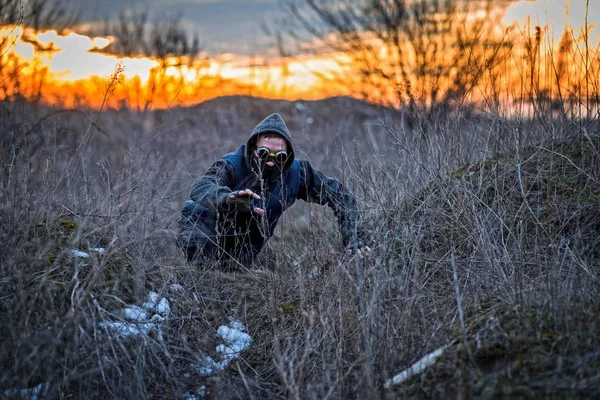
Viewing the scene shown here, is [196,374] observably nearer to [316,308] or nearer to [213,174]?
[316,308]

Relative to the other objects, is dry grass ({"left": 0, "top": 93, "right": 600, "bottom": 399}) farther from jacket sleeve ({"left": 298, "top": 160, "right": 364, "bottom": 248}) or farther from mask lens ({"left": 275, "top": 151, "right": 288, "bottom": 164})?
mask lens ({"left": 275, "top": 151, "right": 288, "bottom": 164})

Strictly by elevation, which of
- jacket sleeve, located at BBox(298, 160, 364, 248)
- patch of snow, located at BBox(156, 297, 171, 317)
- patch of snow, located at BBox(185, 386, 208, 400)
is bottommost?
patch of snow, located at BBox(185, 386, 208, 400)

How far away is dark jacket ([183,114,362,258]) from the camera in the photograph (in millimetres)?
3996

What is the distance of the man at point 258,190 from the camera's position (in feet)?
13.0

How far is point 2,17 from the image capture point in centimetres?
405

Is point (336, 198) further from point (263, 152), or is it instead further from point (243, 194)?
point (243, 194)

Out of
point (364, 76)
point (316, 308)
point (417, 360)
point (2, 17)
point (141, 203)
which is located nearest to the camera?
point (417, 360)

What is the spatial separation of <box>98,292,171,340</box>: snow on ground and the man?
771 mm

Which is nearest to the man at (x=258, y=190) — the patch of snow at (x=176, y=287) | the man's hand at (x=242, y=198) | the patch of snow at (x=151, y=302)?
the man's hand at (x=242, y=198)

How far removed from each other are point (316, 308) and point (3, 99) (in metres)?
2.81

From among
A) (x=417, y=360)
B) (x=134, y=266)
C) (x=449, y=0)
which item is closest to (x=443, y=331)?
(x=417, y=360)

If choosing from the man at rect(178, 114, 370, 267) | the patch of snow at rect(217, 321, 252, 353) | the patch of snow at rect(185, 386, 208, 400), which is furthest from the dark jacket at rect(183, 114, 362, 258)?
the patch of snow at rect(185, 386, 208, 400)

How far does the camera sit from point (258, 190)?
4.35 metres

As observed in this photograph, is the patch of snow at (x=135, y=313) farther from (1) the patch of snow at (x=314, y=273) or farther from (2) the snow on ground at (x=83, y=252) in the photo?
(1) the patch of snow at (x=314, y=273)
